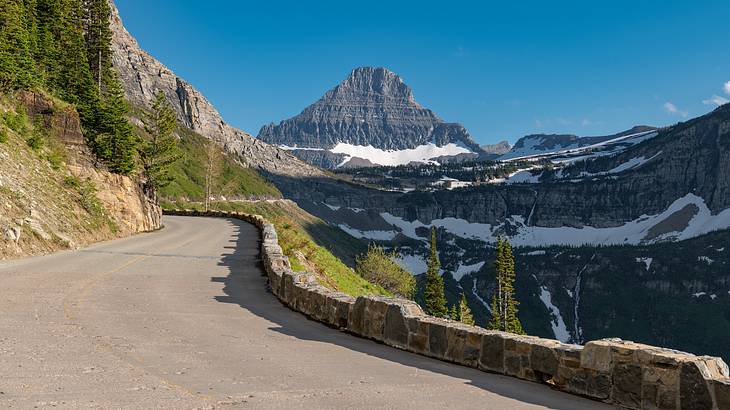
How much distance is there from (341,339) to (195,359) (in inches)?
156

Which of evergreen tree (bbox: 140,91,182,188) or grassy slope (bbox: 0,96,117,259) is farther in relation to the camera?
evergreen tree (bbox: 140,91,182,188)

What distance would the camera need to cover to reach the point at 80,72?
182 feet

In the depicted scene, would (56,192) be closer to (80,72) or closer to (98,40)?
(80,72)

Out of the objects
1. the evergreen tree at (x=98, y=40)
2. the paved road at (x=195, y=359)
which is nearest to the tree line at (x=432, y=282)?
the evergreen tree at (x=98, y=40)

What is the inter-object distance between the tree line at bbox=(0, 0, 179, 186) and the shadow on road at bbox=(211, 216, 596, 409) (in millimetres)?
22452

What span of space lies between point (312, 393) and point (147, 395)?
2.28m

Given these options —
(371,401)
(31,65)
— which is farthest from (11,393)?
(31,65)

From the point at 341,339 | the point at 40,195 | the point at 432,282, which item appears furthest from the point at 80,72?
the point at 432,282

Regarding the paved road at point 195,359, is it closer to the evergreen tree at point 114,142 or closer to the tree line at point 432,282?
the evergreen tree at point 114,142

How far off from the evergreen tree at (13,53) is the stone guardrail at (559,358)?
31945 mm

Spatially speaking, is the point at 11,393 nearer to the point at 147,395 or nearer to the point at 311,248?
the point at 147,395

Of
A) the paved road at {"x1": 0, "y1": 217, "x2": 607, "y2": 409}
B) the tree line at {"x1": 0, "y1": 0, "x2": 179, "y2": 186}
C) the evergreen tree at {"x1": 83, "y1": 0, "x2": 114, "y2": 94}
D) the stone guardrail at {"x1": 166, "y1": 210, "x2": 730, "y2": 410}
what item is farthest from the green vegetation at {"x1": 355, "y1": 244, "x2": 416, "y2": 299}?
the stone guardrail at {"x1": 166, "y1": 210, "x2": 730, "y2": 410}

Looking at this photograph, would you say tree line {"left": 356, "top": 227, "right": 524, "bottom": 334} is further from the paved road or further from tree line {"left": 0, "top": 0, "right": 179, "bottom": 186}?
the paved road

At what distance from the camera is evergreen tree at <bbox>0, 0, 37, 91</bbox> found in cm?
3438
